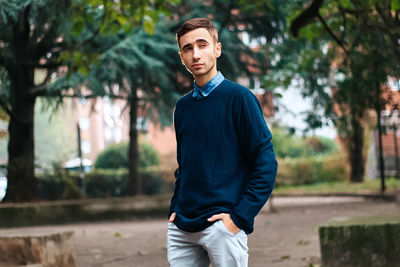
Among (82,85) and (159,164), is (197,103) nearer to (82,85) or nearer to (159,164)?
(82,85)

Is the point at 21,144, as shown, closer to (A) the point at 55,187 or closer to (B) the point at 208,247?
(A) the point at 55,187

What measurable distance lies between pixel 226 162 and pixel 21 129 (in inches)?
565

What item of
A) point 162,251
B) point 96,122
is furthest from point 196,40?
point 96,122

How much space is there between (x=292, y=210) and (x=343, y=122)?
135 inches

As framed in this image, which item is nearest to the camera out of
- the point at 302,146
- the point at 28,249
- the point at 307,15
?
the point at 28,249

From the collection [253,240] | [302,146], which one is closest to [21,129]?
[253,240]

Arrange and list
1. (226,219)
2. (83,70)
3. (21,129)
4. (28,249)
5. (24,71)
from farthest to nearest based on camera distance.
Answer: (21,129) → (24,71) → (83,70) → (28,249) → (226,219)

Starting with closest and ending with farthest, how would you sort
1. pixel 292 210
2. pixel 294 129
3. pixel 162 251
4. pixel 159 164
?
pixel 162 251, pixel 292 210, pixel 294 129, pixel 159 164

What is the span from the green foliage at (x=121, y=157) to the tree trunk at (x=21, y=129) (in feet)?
31.5

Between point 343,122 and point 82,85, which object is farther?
point 343,122

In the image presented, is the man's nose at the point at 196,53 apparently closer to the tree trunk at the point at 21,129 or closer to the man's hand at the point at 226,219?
the man's hand at the point at 226,219

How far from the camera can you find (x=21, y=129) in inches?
634

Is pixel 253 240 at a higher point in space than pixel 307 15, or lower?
lower

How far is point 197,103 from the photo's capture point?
2.66 m
